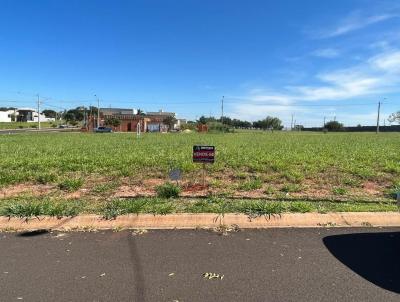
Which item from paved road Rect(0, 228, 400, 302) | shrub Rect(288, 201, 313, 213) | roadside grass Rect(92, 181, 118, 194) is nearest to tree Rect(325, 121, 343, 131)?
roadside grass Rect(92, 181, 118, 194)

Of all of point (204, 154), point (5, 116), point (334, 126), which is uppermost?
point (334, 126)

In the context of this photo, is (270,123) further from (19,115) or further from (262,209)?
(262,209)

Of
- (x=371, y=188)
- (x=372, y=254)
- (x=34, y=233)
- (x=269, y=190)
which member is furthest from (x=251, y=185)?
(x=34, y=233)

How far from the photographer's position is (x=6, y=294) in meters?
4.30

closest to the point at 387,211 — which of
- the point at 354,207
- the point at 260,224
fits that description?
the point at 354,207

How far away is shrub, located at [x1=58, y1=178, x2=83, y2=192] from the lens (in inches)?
382

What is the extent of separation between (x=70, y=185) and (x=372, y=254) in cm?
644

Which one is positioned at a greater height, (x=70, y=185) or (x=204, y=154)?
(x=204, y=154)

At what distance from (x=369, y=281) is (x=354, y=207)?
130 inches

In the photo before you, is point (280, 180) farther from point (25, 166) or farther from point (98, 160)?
point (25, 166)

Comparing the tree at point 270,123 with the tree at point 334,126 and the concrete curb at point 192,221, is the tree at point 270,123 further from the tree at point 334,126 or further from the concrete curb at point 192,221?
the concrete curb at point 192,221

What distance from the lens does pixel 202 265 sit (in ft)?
16.8

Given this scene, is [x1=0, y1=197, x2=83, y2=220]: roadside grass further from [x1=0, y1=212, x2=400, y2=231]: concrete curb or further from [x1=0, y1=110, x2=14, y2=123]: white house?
[x1=0, y1=110, x2=14, y2=123]: white house

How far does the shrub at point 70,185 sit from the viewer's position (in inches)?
382
